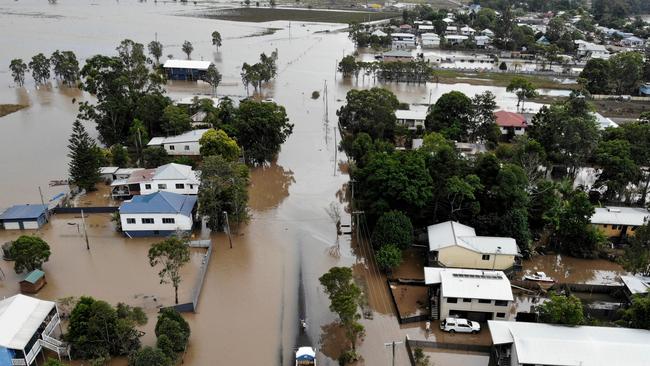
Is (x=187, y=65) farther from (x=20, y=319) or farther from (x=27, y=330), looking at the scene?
(x=27, y=330)

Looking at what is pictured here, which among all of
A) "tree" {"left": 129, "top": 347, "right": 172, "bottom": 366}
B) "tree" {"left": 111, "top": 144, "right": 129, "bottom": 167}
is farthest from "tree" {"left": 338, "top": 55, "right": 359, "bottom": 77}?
"tree" {"left": 129, "top": 347, "right": 172, "bottom": 366}

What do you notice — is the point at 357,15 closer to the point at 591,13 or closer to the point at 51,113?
the point at 591,13

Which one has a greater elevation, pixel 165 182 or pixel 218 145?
pixel 218 145

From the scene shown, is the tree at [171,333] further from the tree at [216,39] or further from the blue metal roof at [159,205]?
the tree at [216,39]

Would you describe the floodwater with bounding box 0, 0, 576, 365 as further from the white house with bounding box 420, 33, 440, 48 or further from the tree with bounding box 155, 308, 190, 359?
the white house with bounding box 420, 33, 440, 48

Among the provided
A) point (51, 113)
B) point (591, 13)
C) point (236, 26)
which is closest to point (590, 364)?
point (51, 113)

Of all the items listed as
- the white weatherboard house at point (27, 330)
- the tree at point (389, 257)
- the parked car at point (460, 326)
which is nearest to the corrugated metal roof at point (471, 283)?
the parked car at point (460, 326)

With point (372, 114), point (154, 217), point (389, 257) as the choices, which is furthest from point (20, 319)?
point (372, 114)
